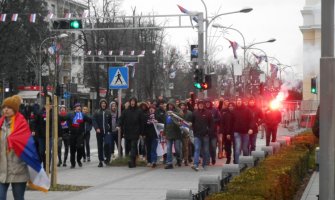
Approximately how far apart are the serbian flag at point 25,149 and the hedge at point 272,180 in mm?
2087

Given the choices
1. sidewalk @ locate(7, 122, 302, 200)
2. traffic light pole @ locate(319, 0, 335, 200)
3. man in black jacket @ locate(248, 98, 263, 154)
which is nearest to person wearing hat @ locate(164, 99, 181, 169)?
sidewalk @ locate(7, 122, 302, 200)

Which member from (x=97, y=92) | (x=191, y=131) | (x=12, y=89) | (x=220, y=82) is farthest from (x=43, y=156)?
(x=220, y=82)

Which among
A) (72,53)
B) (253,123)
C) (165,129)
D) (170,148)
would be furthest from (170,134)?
(72,53)

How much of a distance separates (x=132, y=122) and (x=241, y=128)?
3.01 metres

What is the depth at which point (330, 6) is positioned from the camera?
7.90m

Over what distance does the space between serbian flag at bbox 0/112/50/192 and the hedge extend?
2.09 m

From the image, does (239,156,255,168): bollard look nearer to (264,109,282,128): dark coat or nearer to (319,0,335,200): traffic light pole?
(319,0,335,200): traffic light pole

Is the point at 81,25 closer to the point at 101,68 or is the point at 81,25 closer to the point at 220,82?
the point at 101,68

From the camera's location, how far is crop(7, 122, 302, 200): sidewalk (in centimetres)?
Answer: 1220

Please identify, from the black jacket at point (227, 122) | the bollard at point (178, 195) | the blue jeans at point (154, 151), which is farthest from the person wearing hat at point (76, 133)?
the bollard at point (178, 195)

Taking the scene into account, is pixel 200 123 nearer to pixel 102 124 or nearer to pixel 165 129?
pixel 165 129

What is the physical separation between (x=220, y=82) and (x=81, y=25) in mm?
45722

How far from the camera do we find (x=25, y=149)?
798cm

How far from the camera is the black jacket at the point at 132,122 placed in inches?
722
